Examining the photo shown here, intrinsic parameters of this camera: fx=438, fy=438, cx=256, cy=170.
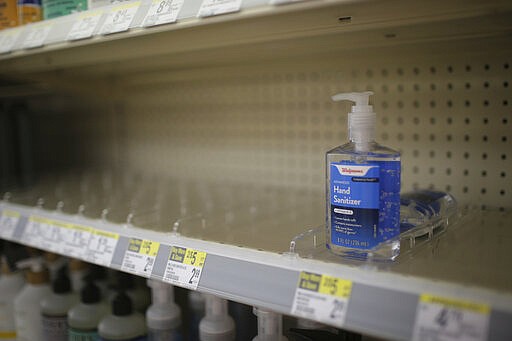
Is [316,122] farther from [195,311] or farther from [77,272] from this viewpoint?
[77,272]

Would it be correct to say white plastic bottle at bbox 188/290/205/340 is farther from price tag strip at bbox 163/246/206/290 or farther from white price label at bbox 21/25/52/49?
white price label at bbox 21/25/52/49

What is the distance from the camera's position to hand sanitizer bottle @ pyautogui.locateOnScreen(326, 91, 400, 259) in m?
0.59

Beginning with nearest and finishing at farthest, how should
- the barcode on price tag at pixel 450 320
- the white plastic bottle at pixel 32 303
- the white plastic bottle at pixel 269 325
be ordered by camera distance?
the barcode on price tag at pixel 450 320
the white plastic bottle at pixel 269 325
the white plastic bottle at pixel 32 303

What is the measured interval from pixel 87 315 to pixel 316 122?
759 millimetres

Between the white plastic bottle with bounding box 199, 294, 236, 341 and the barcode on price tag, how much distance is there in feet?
1.58

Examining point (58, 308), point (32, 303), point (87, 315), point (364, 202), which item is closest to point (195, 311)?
point (87, 315)

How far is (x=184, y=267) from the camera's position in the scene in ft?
2.31

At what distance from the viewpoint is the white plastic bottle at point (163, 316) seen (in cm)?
98

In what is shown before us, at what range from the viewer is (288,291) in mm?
581

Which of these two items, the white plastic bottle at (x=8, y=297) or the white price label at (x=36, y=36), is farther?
the white plastic bottle at (x=8, y=297)

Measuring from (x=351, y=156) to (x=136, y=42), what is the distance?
0.54 metres

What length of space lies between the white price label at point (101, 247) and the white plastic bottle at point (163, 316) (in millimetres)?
180

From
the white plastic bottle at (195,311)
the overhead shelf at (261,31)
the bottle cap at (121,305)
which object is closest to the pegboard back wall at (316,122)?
the overhead shelf at (261,31)

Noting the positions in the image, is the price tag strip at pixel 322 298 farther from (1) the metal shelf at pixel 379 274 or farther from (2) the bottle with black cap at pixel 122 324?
(2) the bottle with black cap at pixel 122 324
